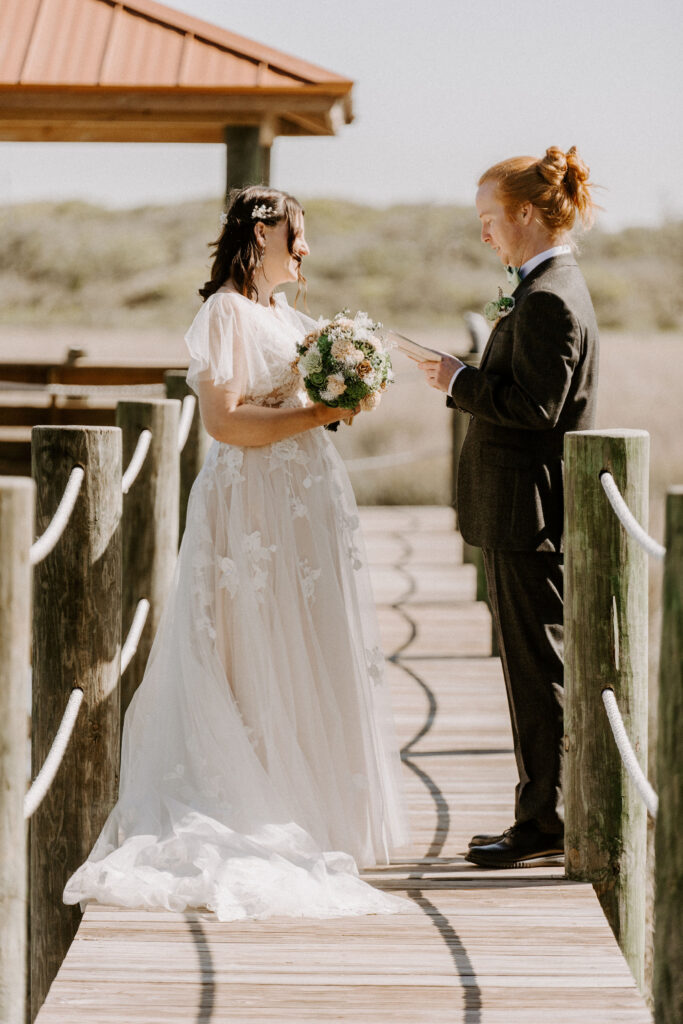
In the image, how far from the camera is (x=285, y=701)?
3895 mm

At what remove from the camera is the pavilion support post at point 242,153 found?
23.1 ft

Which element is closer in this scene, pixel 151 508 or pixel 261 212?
pixel 261 212

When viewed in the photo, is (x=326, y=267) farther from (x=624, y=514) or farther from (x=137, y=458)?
(x=624, y=514)

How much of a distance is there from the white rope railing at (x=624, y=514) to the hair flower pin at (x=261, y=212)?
1.25 meters

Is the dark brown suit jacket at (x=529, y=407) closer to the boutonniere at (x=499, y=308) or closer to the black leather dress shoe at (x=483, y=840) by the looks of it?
the boutonniere at (x=499, y=308)

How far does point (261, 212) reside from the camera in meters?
3.88

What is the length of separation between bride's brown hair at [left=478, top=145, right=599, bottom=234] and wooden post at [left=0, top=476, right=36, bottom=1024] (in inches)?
73.6

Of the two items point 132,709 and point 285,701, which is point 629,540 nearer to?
point 285,701

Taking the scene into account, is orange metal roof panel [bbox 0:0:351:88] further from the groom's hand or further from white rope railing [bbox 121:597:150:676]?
the groom's hand

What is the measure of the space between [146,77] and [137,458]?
355cm

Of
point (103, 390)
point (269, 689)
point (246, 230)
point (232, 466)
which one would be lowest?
point (269, 689)

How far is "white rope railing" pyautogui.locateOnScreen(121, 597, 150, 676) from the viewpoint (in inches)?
167

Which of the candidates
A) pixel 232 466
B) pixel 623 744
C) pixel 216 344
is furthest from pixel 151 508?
pixel 623 744

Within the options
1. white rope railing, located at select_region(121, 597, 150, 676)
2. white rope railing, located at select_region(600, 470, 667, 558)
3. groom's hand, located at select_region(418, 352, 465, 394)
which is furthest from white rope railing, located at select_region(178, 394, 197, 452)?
Answer: white rope railing, located at select_region(600, 470, 667, 558)
